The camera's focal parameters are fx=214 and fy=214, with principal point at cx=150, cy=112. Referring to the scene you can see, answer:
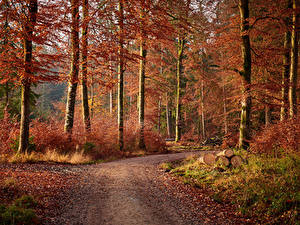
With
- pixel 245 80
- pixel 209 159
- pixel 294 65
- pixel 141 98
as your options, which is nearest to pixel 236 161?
pixel 209 159

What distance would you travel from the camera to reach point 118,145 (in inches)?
586

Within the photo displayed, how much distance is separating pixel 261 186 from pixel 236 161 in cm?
235

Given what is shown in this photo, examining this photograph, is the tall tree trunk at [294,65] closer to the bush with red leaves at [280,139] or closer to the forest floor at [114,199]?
the bush with red leaves at [280,139]

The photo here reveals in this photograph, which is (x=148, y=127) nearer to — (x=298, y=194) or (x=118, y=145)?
(x=118, y=145)

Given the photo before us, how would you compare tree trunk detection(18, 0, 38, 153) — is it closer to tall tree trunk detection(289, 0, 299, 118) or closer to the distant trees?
the distant trees

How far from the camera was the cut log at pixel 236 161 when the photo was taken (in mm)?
8086

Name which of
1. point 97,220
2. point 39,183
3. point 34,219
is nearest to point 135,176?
point 39,183

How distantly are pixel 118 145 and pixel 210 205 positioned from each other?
991 centimetres

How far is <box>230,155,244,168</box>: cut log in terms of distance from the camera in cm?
809

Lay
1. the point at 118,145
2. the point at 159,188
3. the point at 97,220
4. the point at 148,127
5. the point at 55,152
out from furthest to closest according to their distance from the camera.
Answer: the point at 148,127
the point at 118,145
the point at 55,152
the point at 159,188
the point at 97,220

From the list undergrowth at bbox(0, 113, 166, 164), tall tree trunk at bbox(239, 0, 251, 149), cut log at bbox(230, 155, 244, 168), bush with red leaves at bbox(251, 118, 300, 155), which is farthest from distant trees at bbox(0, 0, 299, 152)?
cut log at bbox(230, 155, 244, 168)

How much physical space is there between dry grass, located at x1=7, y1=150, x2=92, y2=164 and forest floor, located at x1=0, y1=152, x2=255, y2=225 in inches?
52.6

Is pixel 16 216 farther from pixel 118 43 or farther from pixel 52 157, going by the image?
pixel 118 43

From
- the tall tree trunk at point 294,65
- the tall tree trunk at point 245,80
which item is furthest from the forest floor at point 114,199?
the tall tree trunk at point 294,65
